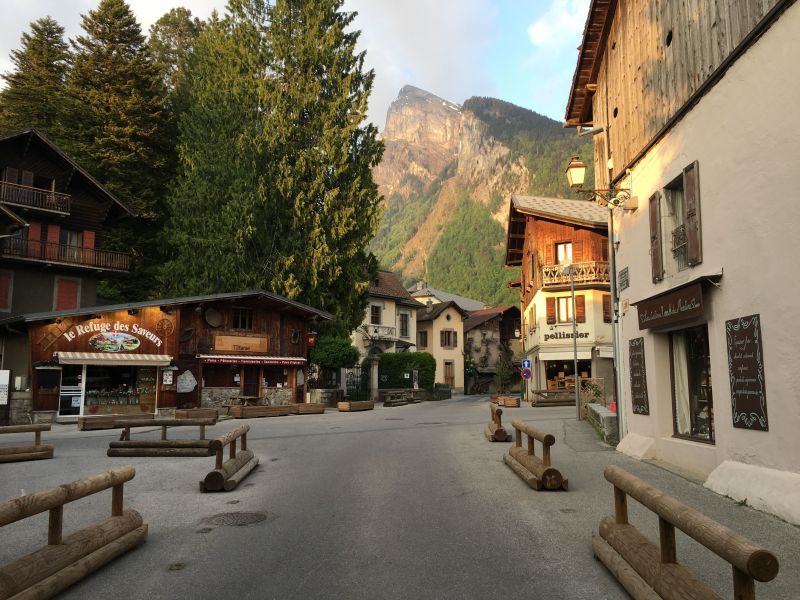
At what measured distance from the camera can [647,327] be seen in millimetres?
11438

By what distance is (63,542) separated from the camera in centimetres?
508

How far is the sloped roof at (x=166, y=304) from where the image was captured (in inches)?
894

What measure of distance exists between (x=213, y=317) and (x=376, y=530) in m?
23.4

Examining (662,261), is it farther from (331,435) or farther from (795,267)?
(331,435)

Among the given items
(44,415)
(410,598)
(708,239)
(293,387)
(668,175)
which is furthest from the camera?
(293,387)

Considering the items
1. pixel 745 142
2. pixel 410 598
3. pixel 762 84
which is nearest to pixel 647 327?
pixel 745 142

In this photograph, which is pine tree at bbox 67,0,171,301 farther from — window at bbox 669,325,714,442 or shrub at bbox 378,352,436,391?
window at bbox 669,325,714,442

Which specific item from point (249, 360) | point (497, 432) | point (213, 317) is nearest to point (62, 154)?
point (213, 317)

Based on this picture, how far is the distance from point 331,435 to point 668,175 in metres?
11.0

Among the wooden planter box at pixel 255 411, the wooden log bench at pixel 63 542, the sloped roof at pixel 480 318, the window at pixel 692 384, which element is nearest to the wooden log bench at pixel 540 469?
the window at pixel 692 384

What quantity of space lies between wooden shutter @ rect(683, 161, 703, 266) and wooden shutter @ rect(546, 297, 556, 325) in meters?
28.4

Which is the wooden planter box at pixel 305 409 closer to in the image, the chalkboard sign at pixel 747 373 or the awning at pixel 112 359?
the awning at pixel 112 359

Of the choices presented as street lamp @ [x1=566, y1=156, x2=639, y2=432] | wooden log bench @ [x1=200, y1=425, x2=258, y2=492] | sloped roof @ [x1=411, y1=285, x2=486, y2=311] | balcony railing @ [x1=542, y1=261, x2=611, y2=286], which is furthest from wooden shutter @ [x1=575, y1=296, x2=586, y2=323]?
wooden log bench @ [x1=200, y1=425, x2=258, y2=492]

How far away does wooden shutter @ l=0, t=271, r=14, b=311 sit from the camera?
101 feet
